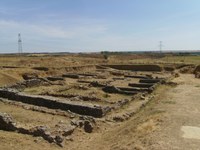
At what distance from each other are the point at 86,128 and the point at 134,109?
5.08m

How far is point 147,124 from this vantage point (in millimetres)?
12758

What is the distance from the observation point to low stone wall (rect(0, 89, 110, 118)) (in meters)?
16.2

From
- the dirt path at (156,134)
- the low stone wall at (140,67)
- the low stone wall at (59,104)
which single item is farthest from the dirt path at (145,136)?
the low stone wall at (140,67)

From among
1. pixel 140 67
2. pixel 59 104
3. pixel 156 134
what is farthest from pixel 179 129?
pixel 140 67

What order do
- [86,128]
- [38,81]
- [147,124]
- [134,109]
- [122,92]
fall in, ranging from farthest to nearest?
[38,81] < [122,92] < [134,109] < [86,128] < [147,124]

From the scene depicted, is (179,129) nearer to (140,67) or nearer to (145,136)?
(145,136)

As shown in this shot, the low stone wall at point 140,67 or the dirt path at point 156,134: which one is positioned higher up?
the low stone wall at point 140,67

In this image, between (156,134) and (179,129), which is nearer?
(156,134)

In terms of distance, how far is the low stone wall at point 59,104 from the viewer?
16153mm

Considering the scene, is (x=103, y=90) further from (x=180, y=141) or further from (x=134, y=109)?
(x=180, y=141)

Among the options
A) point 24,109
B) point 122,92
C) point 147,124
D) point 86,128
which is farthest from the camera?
point 122,92

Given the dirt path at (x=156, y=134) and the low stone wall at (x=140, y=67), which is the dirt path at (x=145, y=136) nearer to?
the dirt path at (x=156, y=134)

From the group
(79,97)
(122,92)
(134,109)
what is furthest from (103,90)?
(134,109)

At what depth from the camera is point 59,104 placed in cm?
1747
